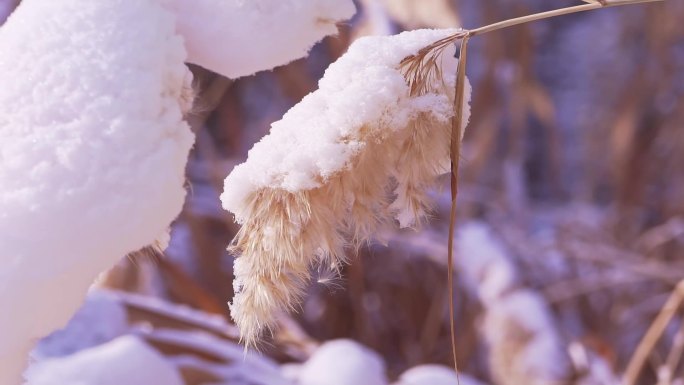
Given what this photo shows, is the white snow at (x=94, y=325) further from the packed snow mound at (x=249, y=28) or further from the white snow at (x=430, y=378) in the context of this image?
the packed snow mound at (x=249, y=28)

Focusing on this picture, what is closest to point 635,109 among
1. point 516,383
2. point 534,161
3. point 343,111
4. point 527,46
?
point 527,46

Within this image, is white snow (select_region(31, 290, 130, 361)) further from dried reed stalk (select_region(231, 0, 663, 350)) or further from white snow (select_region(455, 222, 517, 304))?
white snow (select_region(455, 222, 517, 304))

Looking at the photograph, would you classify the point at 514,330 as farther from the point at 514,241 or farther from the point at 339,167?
the point at 339,167

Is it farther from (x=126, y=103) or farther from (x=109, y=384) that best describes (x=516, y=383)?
(x=126, y=103)

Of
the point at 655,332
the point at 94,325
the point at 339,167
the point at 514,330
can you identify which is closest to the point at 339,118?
the point at 339,167

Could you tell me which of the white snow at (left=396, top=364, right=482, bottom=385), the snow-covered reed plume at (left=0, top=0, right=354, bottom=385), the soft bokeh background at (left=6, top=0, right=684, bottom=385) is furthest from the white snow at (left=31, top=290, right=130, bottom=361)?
the snow-covered reed plume at (left=0, top=0, right=354, bottom=385)

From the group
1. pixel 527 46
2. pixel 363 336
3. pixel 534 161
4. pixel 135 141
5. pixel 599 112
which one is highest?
pixel 135 141
